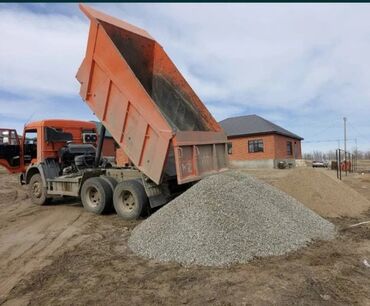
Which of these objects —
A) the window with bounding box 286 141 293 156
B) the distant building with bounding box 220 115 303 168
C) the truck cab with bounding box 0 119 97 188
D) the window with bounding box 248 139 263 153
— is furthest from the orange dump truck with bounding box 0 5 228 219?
the window with bounding box 286 141 293 156

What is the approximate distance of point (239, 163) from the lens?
37.6 metres

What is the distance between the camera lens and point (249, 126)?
3812cm

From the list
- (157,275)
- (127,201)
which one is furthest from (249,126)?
(157,275)

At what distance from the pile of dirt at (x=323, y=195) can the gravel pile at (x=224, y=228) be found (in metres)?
2.49

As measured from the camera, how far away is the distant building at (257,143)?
3597 cm

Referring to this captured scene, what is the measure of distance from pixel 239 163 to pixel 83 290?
109 feet

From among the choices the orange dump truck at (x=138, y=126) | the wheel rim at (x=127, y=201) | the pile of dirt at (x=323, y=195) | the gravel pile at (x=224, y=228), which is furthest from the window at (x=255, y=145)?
the gravel pile at (x=224, y=228)

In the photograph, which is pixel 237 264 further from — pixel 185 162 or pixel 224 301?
pixel 185 162

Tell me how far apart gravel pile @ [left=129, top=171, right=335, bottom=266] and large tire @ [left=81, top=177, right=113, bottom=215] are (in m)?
2.77

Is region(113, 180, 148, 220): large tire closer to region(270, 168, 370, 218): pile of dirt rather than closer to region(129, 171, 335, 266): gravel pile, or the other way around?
region(129, 171, 335, 266): gravel pile

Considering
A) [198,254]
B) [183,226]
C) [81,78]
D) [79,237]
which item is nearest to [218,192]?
[183,226]

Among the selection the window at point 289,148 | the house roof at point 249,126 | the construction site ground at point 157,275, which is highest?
the house roof at point 249,126

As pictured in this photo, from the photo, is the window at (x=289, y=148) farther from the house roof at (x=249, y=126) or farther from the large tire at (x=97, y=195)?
the large tire at (x=97, y=195)

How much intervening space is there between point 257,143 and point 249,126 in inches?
87.0
